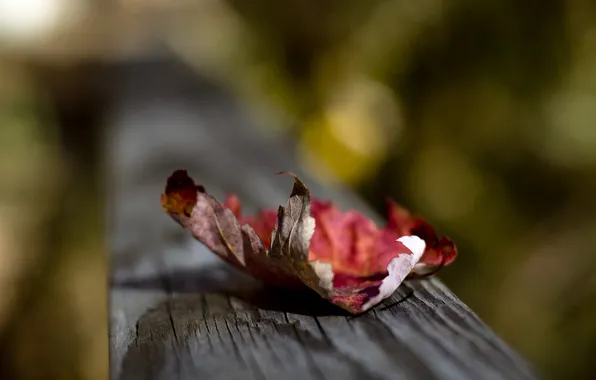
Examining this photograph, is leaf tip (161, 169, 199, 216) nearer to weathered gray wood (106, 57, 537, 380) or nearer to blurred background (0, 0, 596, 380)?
weathered gray wood (106, 57, 537, 380)

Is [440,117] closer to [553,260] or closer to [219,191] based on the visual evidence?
[553,260]

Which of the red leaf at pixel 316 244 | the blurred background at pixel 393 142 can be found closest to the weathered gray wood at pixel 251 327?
the red leaf at pixel 316 244

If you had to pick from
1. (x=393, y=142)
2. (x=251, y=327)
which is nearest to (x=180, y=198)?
(x=251, y=327)

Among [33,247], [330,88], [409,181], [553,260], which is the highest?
[330,88]

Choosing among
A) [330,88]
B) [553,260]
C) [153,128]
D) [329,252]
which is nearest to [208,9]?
[330,88]

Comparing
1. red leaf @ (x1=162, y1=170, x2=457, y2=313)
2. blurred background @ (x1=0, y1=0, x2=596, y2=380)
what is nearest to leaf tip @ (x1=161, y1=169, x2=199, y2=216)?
red leaf @ (x1=162, y1=170, x2=457, y2=313)

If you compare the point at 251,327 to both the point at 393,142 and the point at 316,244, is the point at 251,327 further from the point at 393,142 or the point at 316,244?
the point at 393,142

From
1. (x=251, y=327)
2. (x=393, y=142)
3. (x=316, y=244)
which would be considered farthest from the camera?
(x=393, y=142)
